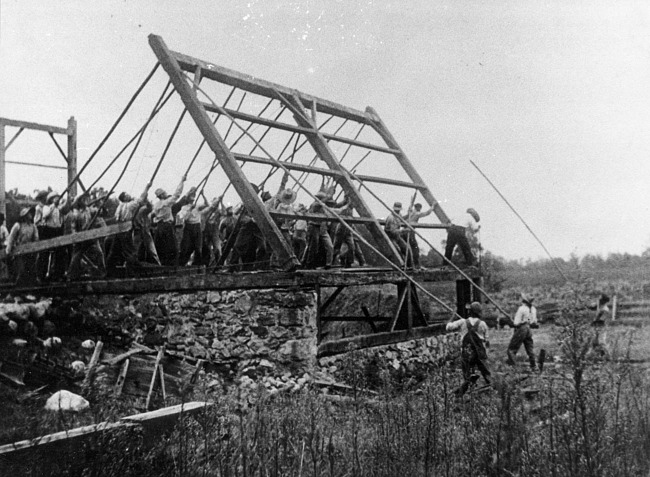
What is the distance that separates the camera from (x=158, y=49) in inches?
348

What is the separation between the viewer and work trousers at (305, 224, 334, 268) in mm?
10695

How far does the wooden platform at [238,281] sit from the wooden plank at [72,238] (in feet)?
2.38

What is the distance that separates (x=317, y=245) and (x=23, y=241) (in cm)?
600

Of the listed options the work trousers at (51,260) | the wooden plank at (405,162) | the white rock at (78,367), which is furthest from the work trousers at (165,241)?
the wooden plank at (405,162)

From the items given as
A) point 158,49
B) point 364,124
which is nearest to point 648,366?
point 364,124

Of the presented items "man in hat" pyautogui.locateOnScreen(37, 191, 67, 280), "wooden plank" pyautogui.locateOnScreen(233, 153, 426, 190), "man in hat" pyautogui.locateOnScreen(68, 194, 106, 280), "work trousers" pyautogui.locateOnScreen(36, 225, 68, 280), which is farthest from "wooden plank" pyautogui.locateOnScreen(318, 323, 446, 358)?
"man in hat" pyautogui.locateOnScreen(37, 191, 67, 280)

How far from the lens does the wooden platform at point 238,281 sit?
306 inches

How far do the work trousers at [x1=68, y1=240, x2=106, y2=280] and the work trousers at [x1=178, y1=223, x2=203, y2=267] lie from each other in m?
1.56

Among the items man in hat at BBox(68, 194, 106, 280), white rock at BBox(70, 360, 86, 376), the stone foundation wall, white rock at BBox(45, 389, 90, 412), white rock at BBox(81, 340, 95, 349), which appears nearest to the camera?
white rock at BBox(45, 389, 90, 412)

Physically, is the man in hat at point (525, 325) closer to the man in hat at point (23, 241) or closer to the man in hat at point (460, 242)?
the man in hat at point (460, 242)

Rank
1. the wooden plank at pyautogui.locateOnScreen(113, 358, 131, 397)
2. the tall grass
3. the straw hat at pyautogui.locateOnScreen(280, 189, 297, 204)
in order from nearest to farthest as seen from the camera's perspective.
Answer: the tall grass, the wooden plank at pyautogui.locateOnScreen(113, 358, 131, 397), the straw hat at pyautogui.locateOnScreen(280, 189, 297, 204)

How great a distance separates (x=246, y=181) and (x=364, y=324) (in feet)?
27.0

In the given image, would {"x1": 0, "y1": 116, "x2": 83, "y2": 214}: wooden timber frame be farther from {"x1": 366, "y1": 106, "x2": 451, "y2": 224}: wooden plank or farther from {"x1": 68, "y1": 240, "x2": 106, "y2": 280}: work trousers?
{"x1": 366, "y1": 106, "x2": 451, "y2": 224}: wooden plank

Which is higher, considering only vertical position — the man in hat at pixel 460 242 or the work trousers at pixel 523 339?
the man in hat at pixel 460 242
